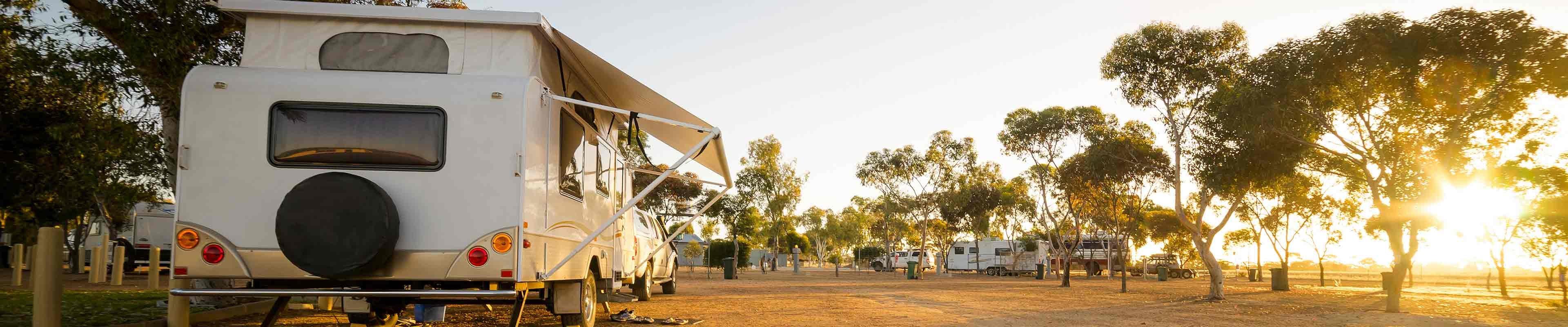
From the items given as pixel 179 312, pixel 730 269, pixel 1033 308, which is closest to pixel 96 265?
pixel 179 312

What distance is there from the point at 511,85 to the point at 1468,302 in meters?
19.0

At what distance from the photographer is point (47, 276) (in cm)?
543

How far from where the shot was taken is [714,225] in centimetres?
4519

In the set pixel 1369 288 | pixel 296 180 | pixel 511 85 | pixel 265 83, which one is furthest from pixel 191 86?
pixel 1369 288

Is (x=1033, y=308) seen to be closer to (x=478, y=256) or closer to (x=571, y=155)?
(x=571, y=155)

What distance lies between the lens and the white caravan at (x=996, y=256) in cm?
4516

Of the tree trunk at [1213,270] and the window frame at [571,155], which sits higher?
the window frame at [571,155]

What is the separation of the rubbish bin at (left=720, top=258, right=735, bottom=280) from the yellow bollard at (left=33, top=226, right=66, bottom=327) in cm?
2663

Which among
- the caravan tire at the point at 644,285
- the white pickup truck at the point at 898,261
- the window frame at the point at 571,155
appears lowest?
the white pickup truck at the point at 898,261

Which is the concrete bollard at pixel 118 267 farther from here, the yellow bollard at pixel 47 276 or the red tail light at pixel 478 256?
the red tail light at pixel 478 256

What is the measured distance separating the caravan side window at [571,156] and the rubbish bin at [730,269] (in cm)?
2507

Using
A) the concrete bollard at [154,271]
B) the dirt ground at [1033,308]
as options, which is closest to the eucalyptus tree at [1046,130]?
the dirt ground at [1033,308]

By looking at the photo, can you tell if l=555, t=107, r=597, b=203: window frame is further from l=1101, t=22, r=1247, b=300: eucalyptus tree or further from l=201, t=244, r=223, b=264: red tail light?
l=1101, t=22, r=1247, b=300: eucalyptus tree

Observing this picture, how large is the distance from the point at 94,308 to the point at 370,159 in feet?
20.1
